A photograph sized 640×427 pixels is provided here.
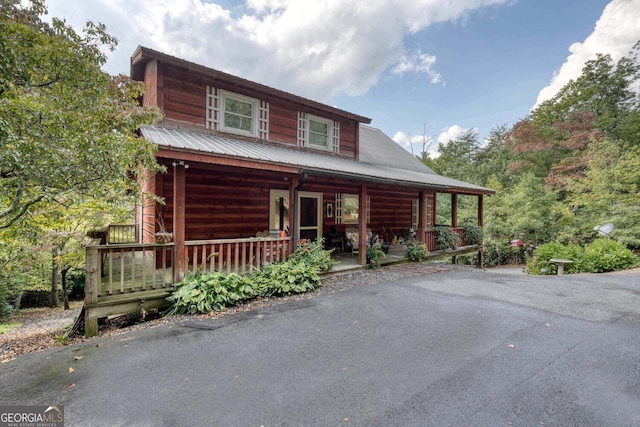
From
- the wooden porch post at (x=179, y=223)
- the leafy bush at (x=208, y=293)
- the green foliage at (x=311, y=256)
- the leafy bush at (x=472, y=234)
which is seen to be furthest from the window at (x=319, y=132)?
the leafy bush at (x=472, y=234)

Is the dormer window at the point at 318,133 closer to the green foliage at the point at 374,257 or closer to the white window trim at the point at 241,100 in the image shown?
the white window trim at the point at 241,100

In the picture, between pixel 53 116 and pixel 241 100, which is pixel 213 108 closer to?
pixel 241 100

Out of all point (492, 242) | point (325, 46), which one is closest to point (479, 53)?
point (325, 46)

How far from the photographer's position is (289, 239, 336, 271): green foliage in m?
6.84

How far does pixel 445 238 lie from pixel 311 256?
6322 mm

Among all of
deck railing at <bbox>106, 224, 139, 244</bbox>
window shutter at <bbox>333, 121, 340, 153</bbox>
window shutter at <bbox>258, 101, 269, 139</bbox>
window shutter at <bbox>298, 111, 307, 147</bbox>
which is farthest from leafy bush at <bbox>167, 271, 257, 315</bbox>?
window shutter at <bbox>333, 121, 340, 153</bbox>

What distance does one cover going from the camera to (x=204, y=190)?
755cm

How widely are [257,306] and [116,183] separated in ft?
10.2

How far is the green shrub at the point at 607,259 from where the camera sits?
8.48 metres

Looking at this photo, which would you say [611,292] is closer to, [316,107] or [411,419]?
[411,419]

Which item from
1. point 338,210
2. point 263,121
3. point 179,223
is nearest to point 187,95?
point 263,121

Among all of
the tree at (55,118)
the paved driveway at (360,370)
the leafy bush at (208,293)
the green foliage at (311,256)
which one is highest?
the tree at (55,118)

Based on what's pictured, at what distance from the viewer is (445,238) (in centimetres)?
1080

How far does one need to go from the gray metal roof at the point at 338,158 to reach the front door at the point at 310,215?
1.44 meters
